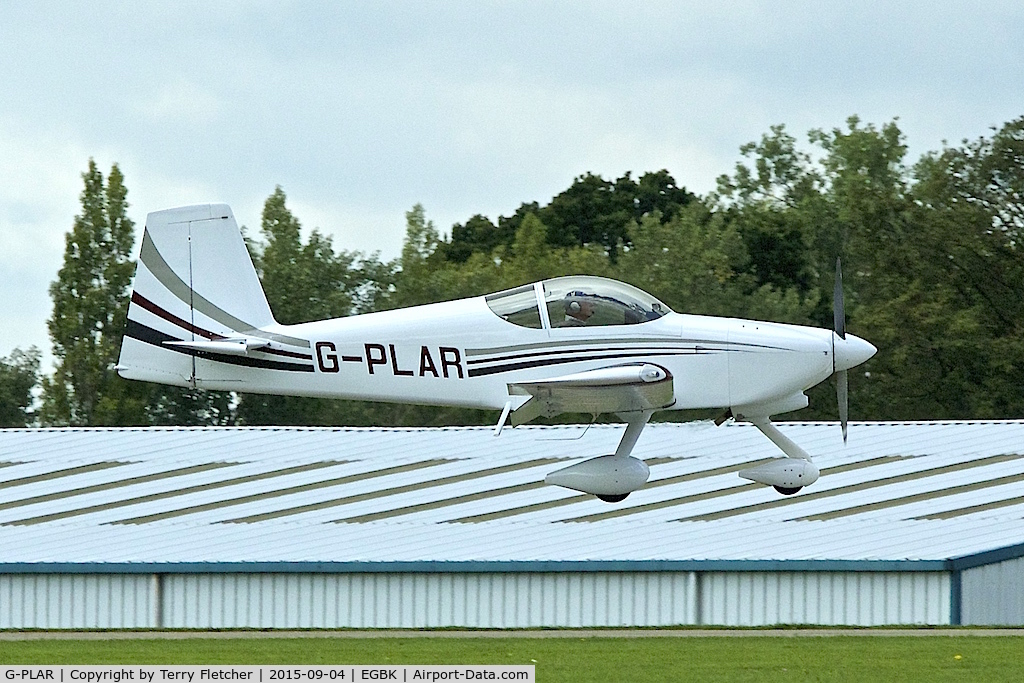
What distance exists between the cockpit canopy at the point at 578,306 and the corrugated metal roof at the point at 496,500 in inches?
536

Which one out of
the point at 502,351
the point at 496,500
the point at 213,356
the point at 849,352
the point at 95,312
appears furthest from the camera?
the point at 95,312

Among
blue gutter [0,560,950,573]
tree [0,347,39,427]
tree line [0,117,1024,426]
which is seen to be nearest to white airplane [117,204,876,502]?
blue gutter [0,560,950,573]

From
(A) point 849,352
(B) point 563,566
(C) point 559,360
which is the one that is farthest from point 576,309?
(B) point 563,566

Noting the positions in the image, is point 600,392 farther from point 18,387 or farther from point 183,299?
point 18,387

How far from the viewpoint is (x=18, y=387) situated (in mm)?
66938

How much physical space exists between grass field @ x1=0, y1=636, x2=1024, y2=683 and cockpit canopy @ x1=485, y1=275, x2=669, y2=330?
23.0 ft

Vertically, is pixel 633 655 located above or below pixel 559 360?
below

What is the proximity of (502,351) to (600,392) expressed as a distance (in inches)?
48.2

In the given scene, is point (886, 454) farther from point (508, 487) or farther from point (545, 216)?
point (545, 216)

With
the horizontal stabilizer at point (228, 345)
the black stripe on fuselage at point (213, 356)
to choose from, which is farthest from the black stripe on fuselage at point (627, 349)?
the horizontal stabilizer at point (228, 345)

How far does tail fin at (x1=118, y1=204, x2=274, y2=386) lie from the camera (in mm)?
19609

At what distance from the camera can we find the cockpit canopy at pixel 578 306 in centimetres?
1886

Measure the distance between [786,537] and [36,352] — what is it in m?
44.9

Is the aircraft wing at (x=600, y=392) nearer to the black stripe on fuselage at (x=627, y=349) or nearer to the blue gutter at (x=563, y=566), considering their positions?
the black stripe on fuselage at (x=627, y=349)
